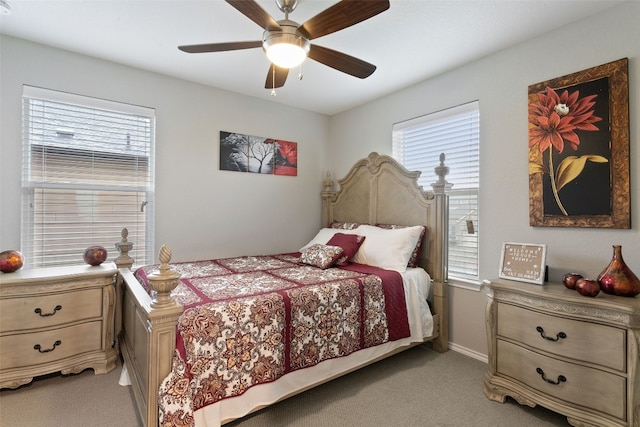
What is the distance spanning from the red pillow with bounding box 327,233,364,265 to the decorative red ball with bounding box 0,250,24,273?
2.41m

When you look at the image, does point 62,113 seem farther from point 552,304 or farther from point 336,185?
point 552,304

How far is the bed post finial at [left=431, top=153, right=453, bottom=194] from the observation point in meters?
2.77

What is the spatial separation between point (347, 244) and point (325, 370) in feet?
3.95

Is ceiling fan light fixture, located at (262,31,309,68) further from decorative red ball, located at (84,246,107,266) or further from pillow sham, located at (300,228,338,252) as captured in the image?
decorative red ball, located at (84,246,107,266)

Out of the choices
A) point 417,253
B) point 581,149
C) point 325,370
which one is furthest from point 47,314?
point 581,149

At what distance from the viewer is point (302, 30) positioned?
1.72m

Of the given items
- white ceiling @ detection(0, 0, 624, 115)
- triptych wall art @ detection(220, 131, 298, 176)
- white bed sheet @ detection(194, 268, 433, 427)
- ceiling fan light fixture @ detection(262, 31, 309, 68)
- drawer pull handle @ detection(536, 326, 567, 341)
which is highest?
white ceiling @ detection(0, 0, 624, 115)

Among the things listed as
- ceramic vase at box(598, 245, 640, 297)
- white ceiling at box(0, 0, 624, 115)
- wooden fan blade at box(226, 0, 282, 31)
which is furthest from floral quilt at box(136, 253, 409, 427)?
white ceiling at box(0, 0, 624, 115)

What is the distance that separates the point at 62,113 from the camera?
264 centimetres

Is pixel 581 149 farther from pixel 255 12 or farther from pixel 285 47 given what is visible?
pixel 255 12

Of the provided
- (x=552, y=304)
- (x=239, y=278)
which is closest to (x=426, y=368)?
(x=552, y=304)

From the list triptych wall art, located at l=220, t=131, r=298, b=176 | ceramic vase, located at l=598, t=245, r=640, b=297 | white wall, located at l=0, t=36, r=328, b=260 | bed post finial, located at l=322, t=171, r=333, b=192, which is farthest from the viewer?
bed post finial, located at l=322, t=171, r=333, b=192

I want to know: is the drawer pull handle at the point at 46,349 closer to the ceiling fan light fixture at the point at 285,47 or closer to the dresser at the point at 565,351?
the ceiling fan light fixture at the point at 285,47

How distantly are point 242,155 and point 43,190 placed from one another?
70.8 inches
